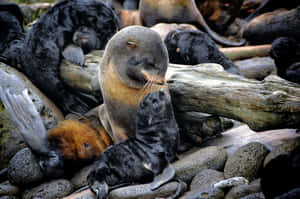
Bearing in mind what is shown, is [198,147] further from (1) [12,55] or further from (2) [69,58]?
(1) [12,55]

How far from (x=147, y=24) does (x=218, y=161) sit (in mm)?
4264

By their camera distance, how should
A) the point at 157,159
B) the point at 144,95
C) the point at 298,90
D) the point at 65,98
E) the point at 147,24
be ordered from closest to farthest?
the point at 298,90 → the point at 157,159 → the point at 144,95 → the point at 65,98 → the point at 147,24

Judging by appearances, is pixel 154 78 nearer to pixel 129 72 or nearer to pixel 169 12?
pixel 129 72

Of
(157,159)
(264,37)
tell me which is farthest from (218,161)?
(264,37)

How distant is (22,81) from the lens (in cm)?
445

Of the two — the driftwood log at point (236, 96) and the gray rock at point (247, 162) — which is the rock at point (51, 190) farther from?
the gray rock at point (247, 162)

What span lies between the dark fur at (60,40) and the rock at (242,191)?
8.19 feet

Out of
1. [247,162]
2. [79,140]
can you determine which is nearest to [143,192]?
[247,162]

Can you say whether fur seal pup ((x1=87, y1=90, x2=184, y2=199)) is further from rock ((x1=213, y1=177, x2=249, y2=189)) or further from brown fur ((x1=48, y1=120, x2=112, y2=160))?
brown fur ((x1=48, y1=120, x2=112, y2=160))

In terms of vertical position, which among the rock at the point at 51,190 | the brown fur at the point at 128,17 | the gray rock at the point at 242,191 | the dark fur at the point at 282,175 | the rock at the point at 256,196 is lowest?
the rock at the point at 51,190

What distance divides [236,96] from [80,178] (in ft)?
5.91

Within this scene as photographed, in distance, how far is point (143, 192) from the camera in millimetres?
2514

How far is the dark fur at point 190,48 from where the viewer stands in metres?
4.07

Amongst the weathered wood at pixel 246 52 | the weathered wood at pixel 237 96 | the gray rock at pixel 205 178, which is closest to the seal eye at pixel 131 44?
the weathered wood at pixel 237 96
